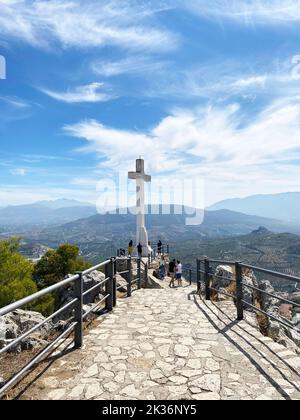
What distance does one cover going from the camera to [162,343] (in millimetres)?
6207

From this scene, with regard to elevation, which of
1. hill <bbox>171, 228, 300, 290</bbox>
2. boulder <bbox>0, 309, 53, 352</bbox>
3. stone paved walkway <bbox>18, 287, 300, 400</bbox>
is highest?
stone paved walkway <bbox>18, 287, 300, 400</bbox>

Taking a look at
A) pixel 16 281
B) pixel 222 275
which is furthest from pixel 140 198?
pixel 16 281

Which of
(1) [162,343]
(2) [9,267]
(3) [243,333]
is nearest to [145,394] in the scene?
(1) [162,343]

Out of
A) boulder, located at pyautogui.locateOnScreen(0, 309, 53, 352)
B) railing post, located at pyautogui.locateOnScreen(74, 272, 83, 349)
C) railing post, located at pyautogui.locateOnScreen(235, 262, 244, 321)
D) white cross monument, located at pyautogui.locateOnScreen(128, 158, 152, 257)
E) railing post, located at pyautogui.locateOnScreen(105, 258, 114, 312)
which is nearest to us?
railing post, located at pyautogui.locateOnScreen(74, 272, 83, 349)

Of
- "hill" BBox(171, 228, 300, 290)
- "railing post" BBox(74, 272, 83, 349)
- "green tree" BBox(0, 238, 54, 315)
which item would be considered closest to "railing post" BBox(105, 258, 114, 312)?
"railing post" BBox(74, 272, 83, 349)

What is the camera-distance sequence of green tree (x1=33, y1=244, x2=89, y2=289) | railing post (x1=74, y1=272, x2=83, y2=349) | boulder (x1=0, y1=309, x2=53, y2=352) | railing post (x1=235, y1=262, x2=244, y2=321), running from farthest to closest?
1. green tree (x1=33, y1=244, x2=89, y2=289)
2. railing post (x1=235, y1=262, x2=244, y2=321)
3. boulder (x1=0, y1=309, x2=53, y2=352)
4. railing post (x1=74, y1=272, x2=83, y2=349)

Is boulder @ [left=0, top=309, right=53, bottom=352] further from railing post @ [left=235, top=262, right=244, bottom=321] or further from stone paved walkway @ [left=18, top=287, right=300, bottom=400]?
railing post @ [left=235, top=262, right=244, bottom=321]

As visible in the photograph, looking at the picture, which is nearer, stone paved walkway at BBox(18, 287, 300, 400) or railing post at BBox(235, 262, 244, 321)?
stone paved walkway at BBox(18, 287, 300, 400)

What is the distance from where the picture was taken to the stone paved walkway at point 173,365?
4082 millimetres

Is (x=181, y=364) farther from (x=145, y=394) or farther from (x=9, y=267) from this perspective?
(x=9, y=267)

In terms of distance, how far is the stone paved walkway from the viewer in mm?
4082

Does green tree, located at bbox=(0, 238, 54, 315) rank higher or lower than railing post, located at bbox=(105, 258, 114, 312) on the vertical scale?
lower
